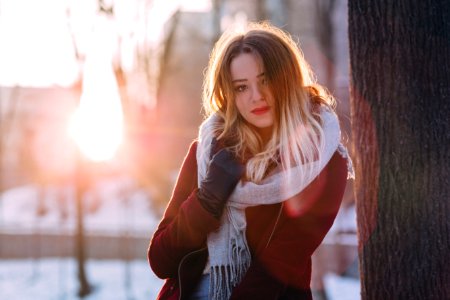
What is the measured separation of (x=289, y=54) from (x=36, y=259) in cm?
1101

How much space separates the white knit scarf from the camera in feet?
6.72

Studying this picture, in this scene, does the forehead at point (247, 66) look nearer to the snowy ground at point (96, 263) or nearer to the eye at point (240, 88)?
the eye at point (240, 88)

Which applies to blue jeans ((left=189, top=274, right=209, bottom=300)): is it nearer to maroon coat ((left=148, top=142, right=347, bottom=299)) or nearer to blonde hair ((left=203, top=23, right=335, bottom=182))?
maroon coat ((left=148, top=142, right=347, bottom=299))

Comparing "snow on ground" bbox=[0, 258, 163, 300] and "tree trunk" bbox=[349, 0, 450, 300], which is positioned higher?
"tree trunk" bbox=[349, 0, 450, 300]

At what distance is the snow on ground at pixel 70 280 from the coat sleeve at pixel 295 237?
7.37 m

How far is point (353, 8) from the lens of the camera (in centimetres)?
245

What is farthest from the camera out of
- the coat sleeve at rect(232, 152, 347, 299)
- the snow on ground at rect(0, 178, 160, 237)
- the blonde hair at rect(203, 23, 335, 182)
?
the snow on ground at rect(0, 178, 160, 237)

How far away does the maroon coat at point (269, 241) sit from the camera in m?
2.00

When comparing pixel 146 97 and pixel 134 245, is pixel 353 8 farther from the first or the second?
pixel 146 97

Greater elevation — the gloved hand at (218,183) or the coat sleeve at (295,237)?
the gloved hand at (218,183)

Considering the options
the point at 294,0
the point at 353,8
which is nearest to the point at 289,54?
the point at 353,8

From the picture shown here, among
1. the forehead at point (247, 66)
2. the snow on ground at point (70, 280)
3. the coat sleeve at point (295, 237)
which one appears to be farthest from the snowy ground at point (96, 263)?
the forehead at point (247, 66)

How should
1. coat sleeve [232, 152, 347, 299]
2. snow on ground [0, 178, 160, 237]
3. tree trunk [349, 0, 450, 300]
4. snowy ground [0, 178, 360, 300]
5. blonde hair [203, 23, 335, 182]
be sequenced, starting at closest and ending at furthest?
coat sleeve [232, 152, 347, 299], blonde hair [203, 23, 335, 182], tree trunk [349, 0, 450, 300], snowy ground [0, 178, 360, 300], snow on ground [0, 178, 160, 237]

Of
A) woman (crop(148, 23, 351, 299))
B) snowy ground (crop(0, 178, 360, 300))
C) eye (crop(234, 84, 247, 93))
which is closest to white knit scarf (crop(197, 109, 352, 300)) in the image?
woman (crop(148, 23, 351, 299))
